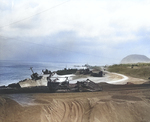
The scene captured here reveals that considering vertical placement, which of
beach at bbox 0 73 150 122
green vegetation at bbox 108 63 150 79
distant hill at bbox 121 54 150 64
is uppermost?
distant hill at bbox 121 54 150 64

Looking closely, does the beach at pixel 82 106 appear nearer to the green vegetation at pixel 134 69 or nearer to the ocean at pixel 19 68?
the green vegetation at pixel 134 69

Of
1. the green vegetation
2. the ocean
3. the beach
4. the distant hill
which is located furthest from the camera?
the green vegetation

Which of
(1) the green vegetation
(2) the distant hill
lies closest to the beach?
(1) the green vegetation

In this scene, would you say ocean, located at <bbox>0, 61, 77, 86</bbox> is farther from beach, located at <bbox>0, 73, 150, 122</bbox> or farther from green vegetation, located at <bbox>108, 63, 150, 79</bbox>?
green vegetation, located at <bbox>108, 63, 150, 79</bbox>

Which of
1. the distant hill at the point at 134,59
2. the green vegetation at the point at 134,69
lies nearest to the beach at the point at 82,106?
the green vegetation at the point at 134,69

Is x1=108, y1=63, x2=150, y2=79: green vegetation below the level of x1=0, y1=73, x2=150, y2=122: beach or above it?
above

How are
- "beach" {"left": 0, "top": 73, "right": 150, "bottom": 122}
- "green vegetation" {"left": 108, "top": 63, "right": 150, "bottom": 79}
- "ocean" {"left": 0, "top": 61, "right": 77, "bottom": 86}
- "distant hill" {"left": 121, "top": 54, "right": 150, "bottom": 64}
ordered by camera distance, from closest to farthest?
"beach" {"left": 0, "top": 73, "right": 150, "bottom": 122} → "ocean" {"left": 0, "top": 61, "right": 77, "bottom": 86} → "distant hill" {"left": 121, "top": 54, "right": 150, "bottom": 64} → "green vegetation" {"left": 108, "top": 63, "right": 150, "bottom": 79}

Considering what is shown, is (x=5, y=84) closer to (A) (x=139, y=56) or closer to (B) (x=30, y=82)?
(B) (x=30, y=82)
